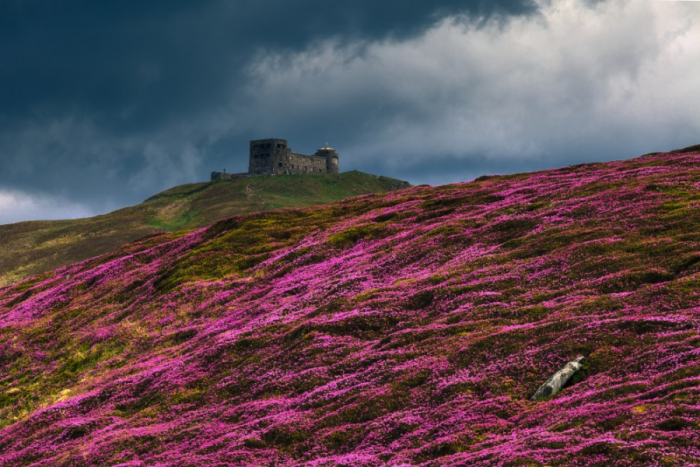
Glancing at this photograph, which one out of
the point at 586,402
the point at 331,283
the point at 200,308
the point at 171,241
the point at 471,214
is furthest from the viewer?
the point at 171,241

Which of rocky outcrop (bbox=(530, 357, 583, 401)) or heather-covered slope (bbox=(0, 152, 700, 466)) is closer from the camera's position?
heather-covered slope (bbox=(0, 152, 700, 466))

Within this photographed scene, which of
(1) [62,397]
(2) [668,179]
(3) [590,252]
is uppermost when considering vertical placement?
(2) [668,179]

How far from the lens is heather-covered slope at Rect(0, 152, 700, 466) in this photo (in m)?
28.0

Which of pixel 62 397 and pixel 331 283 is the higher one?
pixel 331 283

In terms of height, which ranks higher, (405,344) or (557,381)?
(405,344)

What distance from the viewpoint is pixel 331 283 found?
5359 centimetres

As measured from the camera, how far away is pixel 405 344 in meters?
39.0

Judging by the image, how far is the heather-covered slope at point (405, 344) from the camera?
91.9 ft

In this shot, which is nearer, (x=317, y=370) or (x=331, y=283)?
(x=317, y=370)

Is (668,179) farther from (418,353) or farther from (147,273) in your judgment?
(147,273)

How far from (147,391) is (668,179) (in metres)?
47.2

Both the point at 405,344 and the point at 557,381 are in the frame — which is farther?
the point at 405,344

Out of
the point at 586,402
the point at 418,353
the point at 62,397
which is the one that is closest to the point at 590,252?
the point at 418,353

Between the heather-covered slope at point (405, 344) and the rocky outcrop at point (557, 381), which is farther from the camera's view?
the rocky outcrop at point (557, 381)
